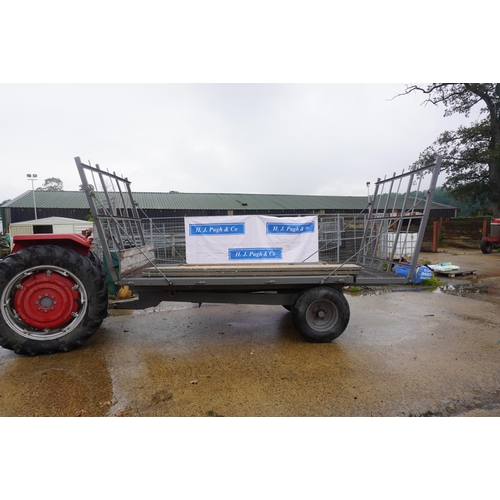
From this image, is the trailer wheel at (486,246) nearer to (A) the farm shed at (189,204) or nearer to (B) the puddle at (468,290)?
(A) the farm shed at (189,204)

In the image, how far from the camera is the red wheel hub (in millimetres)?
3820

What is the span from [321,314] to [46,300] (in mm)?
3539

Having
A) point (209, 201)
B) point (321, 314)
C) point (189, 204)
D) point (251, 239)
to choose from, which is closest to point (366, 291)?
point (251, 239)

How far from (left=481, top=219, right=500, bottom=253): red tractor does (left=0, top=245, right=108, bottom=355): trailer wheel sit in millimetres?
18521

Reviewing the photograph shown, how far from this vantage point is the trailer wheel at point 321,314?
417cm

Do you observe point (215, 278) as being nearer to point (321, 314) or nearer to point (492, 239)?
point (321, 314)

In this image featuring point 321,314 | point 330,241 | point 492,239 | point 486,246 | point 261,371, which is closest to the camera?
point 261,371

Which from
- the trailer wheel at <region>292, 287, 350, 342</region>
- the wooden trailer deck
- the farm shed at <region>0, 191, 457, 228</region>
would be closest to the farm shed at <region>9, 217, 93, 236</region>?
the farm shed at <region>0, 191, 457, 228</region>

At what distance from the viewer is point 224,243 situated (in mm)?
7852

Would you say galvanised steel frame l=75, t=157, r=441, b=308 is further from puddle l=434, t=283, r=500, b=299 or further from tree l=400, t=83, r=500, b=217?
tree l=400, t=83, r=500, b=217

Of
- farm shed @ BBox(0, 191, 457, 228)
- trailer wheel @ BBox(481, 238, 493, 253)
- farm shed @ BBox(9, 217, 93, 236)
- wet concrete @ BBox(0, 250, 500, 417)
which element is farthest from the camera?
farm shed @ BBox(0, 191, 457, 228)

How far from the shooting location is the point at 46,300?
385 centimetres

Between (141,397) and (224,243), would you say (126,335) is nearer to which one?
(141,397)

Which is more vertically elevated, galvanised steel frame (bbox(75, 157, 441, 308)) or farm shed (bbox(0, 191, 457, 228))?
farm shed (bbox(0, 191, 457, 228))
